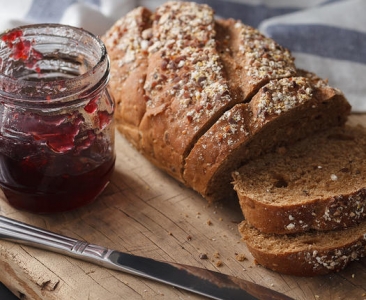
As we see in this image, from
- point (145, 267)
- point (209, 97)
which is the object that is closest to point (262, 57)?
point (209, 97)

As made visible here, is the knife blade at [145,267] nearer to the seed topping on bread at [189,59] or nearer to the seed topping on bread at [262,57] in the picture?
the seed topping on bread at [189,59]

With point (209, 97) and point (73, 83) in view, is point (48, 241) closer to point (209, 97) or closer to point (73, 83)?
point (73, 83)

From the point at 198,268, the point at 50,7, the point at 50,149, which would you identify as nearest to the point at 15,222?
the point at 50,149

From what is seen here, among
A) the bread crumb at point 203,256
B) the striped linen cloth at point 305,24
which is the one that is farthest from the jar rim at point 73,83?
the striped linen cloth at point 305,24

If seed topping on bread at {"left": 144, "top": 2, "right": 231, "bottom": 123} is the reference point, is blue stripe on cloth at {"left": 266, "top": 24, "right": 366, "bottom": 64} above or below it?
below

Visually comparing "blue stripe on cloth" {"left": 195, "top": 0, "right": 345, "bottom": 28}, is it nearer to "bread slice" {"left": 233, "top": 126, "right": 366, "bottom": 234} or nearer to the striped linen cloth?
the striped linen cloth

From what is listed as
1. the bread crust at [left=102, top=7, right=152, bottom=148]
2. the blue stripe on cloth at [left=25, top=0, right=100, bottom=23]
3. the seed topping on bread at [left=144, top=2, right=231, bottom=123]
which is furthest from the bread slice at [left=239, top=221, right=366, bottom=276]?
the blue stripe on cloth at [left=25, top=0, right=100, bottom=23]

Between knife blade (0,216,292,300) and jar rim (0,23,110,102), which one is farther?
jar rim (0,23,110,102)
